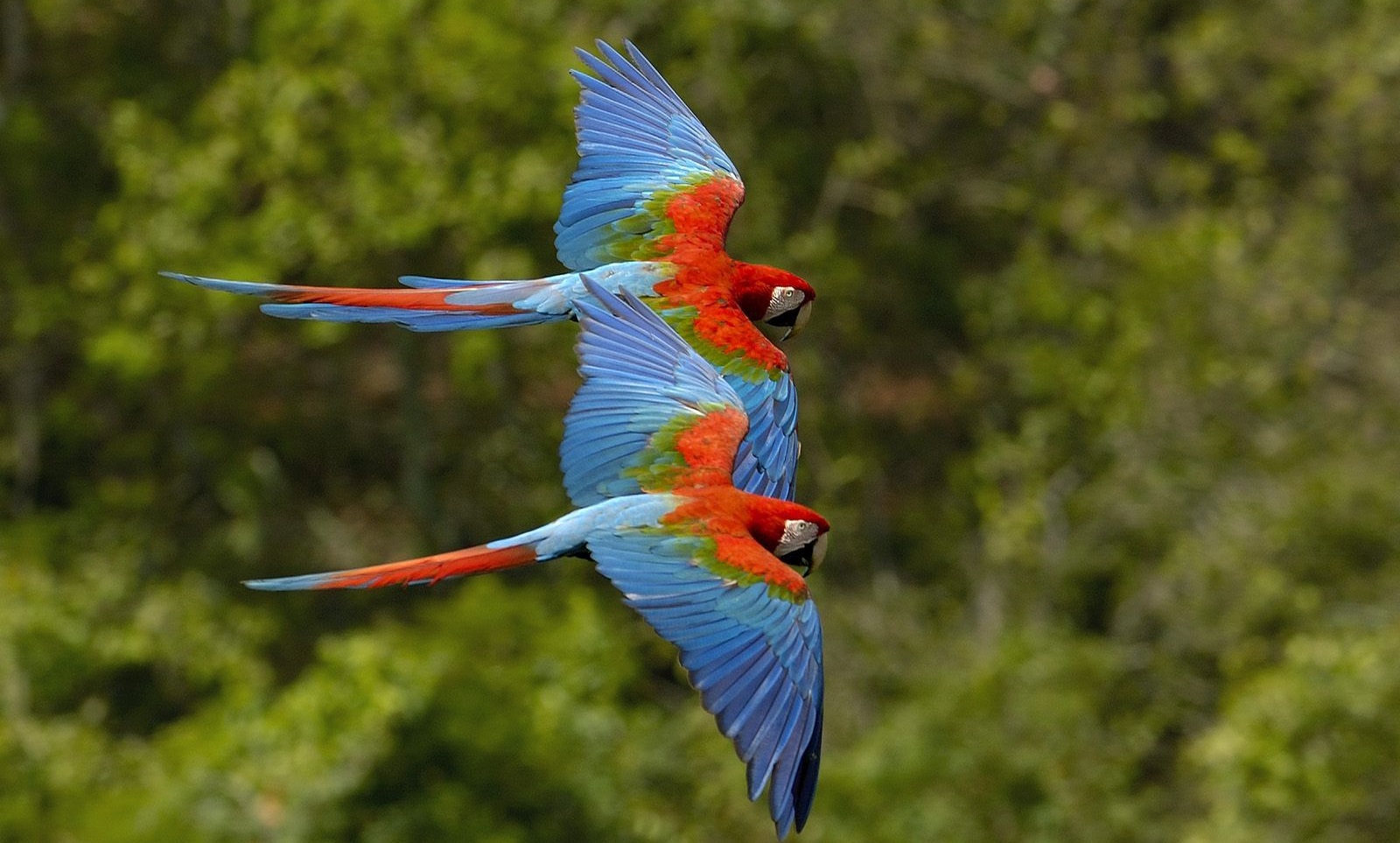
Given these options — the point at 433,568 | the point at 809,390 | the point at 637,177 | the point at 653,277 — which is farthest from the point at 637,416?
the point at 809,390

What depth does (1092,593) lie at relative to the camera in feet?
40.0

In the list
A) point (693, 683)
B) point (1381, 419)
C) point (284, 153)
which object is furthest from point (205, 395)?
point (693, 683)

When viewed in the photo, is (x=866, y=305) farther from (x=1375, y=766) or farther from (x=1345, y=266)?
(x=1375, y=766)

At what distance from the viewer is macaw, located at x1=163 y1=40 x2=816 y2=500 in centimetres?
444

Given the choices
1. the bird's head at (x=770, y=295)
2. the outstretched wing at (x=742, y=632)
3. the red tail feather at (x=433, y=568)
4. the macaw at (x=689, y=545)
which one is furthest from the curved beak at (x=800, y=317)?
the red tail feather at (x=433, y=568)

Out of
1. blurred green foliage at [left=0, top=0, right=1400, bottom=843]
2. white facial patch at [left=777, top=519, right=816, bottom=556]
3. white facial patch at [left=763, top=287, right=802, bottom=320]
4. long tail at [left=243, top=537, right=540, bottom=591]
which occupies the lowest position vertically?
blurred green foliage at [left=0, top=0, right=1400, bottom=843]

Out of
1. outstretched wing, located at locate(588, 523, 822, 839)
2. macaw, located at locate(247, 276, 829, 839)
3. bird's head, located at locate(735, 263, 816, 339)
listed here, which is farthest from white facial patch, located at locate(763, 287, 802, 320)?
outstretched wing, located at locate(588, 523, 822, 839)

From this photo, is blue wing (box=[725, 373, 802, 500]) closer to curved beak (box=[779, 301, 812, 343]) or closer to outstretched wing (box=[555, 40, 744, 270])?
curved beak (box=[779, 301, 812, 343])

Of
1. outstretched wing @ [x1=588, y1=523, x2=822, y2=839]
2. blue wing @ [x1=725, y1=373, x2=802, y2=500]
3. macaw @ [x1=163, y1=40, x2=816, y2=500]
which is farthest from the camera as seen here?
blue wing @ [x1=725, y1=373, x2=802, y2=500]

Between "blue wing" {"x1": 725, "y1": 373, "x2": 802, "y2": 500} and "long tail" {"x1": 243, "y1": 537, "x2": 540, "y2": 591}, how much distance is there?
24.6 inches

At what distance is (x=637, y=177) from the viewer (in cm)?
497

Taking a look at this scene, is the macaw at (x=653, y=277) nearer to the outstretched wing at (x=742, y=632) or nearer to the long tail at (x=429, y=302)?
the long tail at (x=429, y=302)

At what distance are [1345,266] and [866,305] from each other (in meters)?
2.57

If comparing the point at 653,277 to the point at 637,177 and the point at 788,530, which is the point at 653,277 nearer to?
the point at 637,177
